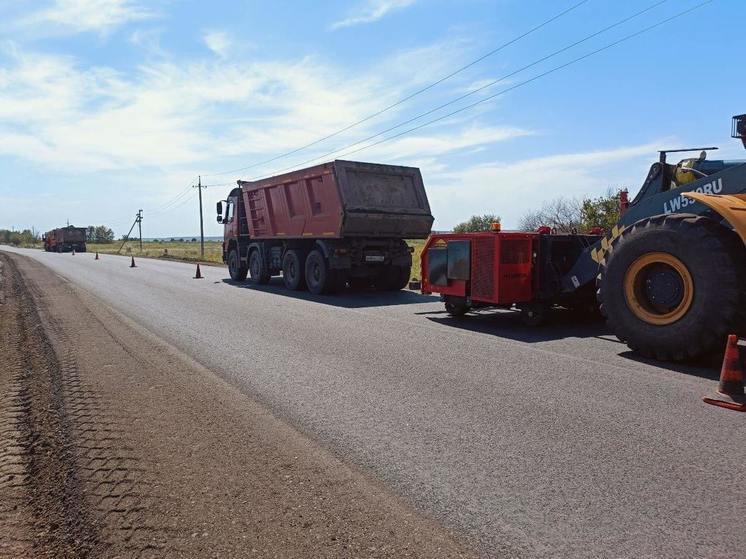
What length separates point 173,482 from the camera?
3.38 meters

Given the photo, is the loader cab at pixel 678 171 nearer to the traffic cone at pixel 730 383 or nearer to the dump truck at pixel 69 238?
the traffic cone at pixel 730 383

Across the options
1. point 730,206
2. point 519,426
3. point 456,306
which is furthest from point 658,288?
point 456,306

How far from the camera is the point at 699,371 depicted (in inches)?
233

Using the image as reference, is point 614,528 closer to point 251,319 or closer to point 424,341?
point 424,341

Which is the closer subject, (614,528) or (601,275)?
(614,528)

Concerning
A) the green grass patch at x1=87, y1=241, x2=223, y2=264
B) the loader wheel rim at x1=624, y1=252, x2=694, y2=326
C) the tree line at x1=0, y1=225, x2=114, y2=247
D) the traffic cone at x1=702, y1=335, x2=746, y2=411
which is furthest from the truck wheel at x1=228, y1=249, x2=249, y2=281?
the tree line at x1=0, y1=225, x2=114, y2=247

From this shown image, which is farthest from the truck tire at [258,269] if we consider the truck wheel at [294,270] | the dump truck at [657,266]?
the dump truck at [657,266]

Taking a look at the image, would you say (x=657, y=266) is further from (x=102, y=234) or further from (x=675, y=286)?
(x=102, y=234)

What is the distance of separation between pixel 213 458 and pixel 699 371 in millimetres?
4853

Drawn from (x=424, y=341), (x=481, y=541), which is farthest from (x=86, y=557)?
(x=424, y=341)

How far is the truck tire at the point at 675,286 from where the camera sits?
5.85 m

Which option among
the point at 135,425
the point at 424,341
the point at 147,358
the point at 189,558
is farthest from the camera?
the point at 424,341

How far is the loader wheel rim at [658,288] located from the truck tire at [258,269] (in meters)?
12.4

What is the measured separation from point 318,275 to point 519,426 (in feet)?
34.7
